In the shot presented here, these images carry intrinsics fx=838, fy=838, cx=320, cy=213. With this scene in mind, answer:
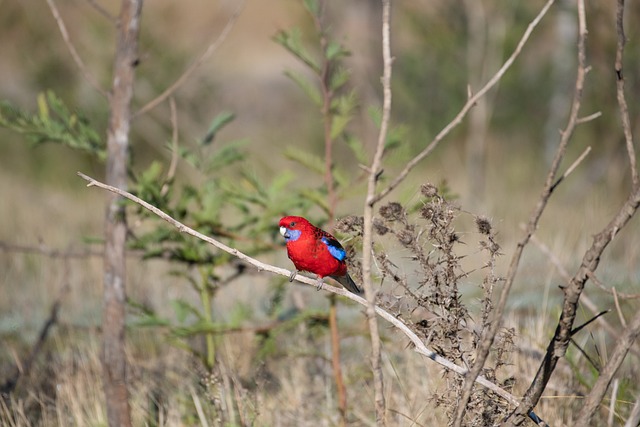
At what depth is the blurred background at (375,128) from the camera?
6.72 m

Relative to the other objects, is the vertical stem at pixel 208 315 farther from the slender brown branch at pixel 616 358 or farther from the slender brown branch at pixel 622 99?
the slender brown branch at pixel 622 99

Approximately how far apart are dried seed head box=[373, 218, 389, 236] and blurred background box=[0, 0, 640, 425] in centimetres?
345

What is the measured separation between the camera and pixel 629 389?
12.3 feet

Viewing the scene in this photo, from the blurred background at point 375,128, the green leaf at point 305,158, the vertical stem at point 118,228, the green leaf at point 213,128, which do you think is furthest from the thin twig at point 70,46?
the blurred background at point 375,128

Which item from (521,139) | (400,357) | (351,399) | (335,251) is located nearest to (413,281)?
(400,357)

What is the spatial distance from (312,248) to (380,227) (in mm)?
559

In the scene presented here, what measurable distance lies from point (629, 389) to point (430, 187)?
6.37 ft

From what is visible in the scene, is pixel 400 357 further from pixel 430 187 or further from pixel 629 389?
pixel 430 187

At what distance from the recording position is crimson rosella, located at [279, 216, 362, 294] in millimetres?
2953

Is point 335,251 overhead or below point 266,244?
below

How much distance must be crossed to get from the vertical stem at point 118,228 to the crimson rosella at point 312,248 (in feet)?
2.54

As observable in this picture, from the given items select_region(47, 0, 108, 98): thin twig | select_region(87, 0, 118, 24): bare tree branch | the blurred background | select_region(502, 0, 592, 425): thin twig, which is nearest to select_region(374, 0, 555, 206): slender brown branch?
select_region(502, 0, 592, 425): thin twig

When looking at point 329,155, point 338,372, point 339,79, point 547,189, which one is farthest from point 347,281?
point 547,189

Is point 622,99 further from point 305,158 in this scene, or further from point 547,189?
point 305,158
